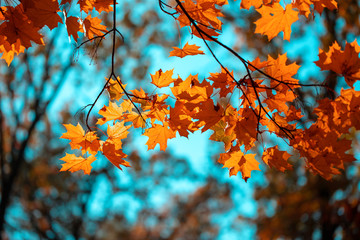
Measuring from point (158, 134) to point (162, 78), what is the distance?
0.91 ft

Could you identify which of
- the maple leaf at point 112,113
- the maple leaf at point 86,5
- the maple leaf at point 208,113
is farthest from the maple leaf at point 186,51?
the maple leaf at point 86,5

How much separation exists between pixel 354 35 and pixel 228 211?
896 cm

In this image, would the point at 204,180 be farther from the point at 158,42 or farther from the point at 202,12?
the point at 202,12

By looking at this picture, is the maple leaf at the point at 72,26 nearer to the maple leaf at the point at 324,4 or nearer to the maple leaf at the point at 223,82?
the maple leaf at the point at 223,82

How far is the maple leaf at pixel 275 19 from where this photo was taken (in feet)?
4.83

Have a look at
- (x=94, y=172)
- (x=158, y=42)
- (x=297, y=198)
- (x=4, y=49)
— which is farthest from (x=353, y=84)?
(x=94, y=172)

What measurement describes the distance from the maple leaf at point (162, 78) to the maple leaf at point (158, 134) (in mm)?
206

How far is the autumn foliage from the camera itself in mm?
1346

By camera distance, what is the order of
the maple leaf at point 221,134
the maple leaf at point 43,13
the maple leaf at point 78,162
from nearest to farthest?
the maple leaf at point 43,13 < the maple leaf at point 221,134 < the maple leaf at point 78,162

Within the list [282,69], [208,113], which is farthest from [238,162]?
[282,69]

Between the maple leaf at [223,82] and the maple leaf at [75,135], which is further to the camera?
the maple leaf at [75,135]

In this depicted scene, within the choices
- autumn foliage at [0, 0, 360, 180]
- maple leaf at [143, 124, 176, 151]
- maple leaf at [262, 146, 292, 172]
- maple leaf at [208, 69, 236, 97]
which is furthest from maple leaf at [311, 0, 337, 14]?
maple leaf at [143, 124, 176, 151]

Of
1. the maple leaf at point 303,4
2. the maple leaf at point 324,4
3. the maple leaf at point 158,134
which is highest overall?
the maple leaf at point 303,4

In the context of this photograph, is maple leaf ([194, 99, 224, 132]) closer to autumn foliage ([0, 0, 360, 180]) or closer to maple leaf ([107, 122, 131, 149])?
autumn foliage ([0, 0, 360, 180])
